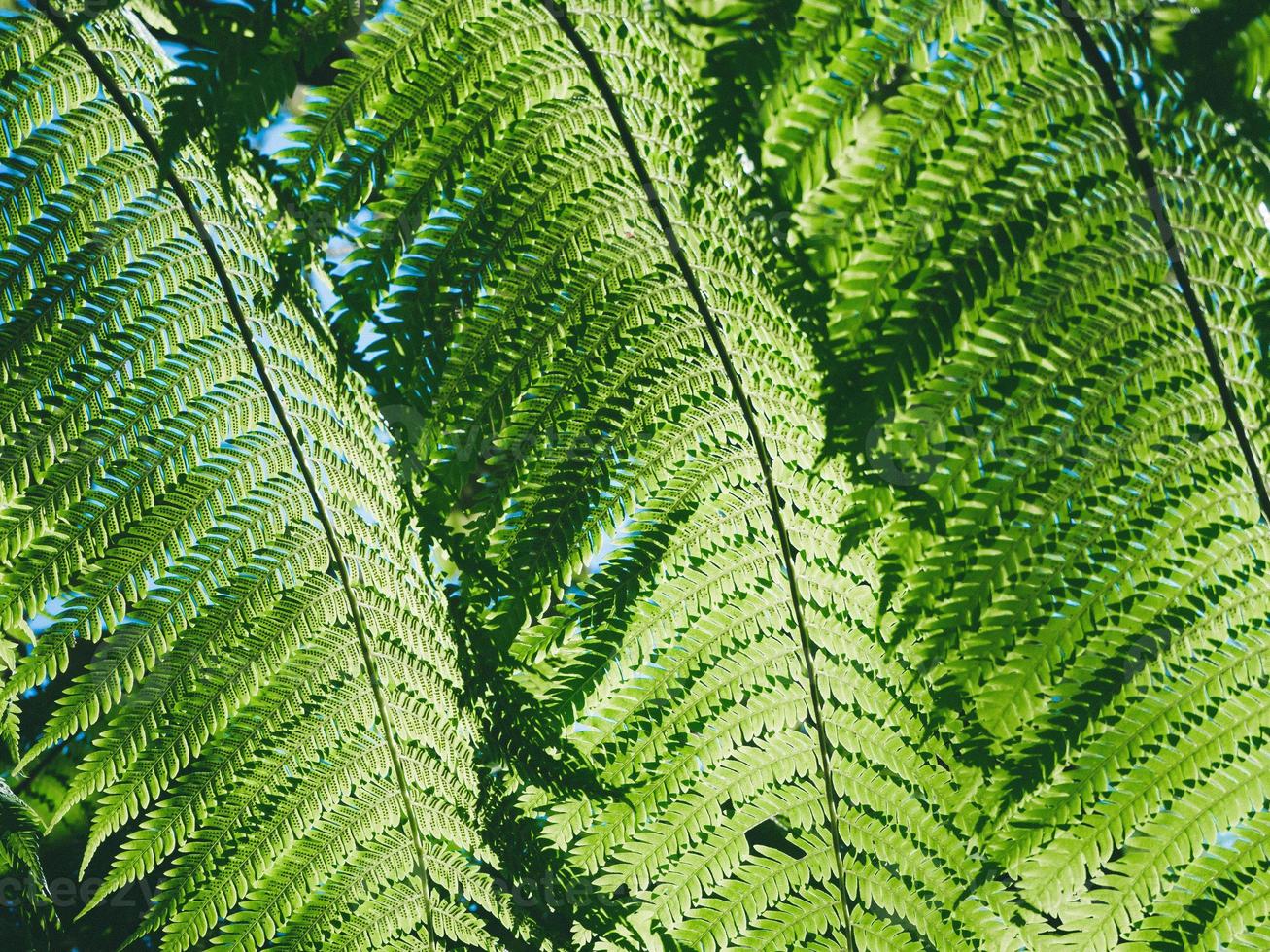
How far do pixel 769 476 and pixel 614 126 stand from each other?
0.47 m

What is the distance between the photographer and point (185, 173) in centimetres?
116

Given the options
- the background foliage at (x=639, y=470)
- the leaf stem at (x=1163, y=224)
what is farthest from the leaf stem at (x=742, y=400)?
the leaf stem at (x=1163, y=224)

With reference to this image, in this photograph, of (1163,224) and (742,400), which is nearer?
(1163,224)

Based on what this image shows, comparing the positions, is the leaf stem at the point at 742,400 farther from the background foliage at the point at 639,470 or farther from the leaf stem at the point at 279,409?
the leaf stem at the point at 279,409

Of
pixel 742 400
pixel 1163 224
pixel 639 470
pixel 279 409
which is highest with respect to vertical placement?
pixel 1163 224

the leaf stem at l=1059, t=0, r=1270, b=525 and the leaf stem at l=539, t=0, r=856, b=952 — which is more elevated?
the leaf stem at l=1059, t=0, r=1270, b=525

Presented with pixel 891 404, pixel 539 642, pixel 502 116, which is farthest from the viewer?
pixel 539 642

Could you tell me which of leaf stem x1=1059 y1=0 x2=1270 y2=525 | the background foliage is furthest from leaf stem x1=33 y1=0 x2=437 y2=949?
leaf stem x1=1059 y1=0 x2=1270 y2=525

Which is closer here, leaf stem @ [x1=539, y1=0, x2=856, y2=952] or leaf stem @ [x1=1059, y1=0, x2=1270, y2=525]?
leaf stem @ [x1=1059, y1=0, x2=1270, y2=525]

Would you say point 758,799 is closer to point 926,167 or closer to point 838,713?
point 838,713

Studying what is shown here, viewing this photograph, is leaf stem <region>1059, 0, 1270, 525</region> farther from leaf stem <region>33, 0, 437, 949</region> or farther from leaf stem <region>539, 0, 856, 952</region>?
leaf stem <region>33, 0, 437, 949</region>

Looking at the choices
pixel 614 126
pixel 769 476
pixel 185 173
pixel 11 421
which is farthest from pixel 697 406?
pixel 11 421

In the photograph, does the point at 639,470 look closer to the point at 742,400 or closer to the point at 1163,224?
the point at 742,400

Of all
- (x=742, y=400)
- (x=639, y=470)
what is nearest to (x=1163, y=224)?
(x=742, y=400)
